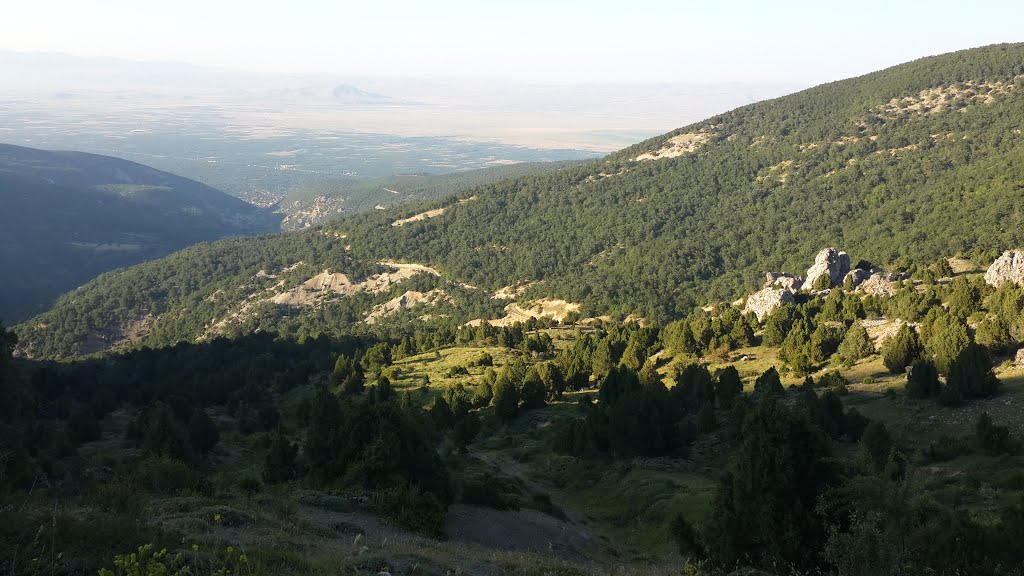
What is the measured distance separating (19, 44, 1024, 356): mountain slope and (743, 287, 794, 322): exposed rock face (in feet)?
83.0

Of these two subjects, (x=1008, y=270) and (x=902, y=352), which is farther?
(x=1008, y=270)

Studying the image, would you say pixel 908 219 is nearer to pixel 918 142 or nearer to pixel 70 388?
pixel 918 142

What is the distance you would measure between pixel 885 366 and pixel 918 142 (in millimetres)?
97050

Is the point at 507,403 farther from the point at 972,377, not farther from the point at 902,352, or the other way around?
the point at 972,377

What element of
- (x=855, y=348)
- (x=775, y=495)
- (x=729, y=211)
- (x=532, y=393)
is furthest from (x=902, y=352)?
(x=729, y=211)

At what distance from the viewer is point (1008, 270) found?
43.6 meters

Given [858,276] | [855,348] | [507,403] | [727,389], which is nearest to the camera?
[727,389]

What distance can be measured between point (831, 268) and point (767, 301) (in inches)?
456

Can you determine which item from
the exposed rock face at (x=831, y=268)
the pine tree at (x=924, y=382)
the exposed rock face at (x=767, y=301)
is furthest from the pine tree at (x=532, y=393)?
the exposed rock face at (x=831, y=268)

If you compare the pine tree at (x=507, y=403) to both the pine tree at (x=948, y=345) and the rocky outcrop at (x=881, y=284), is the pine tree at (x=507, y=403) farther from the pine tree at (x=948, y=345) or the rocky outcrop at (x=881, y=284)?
the rocky outcrop at (x=881, y=284)

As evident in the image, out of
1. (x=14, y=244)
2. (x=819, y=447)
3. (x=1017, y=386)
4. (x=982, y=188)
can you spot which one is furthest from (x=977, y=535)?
(x=14, y=244)

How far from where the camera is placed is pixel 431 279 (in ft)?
392

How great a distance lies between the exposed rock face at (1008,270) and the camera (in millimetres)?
42562

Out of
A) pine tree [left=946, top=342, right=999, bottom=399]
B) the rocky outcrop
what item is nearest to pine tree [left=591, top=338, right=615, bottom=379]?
the rocky outcrop
